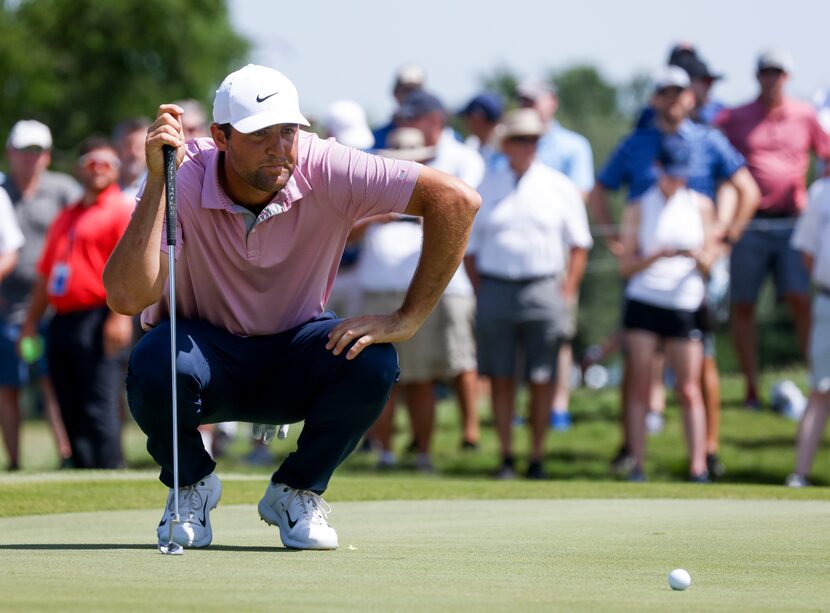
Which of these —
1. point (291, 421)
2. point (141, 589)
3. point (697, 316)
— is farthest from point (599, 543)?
point (697, 316)

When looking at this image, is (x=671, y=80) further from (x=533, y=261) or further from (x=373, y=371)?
(x=373, y=371)

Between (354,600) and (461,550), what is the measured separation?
58.0 inches

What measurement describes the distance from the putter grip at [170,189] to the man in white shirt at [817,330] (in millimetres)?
6157

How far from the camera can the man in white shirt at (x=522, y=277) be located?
1209 cm

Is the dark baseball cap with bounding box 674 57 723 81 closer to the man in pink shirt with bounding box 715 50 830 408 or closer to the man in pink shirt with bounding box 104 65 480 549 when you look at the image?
the man in pink shirt with bounding box 715 50 830 408

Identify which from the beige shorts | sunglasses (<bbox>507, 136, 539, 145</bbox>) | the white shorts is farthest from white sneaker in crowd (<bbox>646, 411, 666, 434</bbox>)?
sunglasses (<bbox>507, 136, 539, 145</bbox>)

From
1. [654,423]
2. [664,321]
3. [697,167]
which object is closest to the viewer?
[664,321]

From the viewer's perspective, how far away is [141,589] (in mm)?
4625

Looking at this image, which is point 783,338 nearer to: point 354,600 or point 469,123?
point 469,123

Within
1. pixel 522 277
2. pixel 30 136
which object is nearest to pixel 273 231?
pixel 522 277

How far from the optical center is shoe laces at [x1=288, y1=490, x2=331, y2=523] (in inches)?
240

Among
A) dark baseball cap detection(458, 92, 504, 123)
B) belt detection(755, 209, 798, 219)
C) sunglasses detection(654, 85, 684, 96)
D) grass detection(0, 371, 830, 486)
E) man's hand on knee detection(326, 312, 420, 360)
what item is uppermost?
sunglasses detection(654, 85, 684, 96)

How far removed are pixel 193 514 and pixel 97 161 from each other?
607cm

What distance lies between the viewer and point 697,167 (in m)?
12.4
